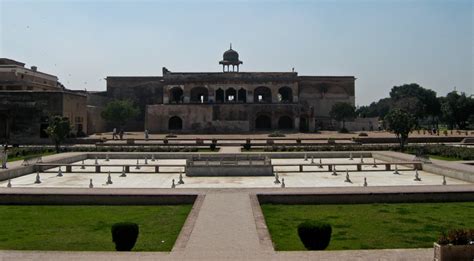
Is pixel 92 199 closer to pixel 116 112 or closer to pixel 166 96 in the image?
pixel 116 112

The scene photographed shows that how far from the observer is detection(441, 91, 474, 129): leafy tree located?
1961 inches

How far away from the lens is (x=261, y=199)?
38.1 ft

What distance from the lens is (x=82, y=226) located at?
934 cm

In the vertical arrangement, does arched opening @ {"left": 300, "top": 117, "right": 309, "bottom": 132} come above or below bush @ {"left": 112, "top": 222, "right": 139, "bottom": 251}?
above

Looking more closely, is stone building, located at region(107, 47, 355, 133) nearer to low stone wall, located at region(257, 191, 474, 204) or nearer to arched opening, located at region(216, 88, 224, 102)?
arched opening, located at region(216, 88, 224, 102)

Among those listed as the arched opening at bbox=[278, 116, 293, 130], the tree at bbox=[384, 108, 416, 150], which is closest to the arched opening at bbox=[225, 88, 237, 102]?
the arched opening at bbox=[278, 116, 293, 130]

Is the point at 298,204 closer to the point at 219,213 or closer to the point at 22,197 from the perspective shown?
the point at 219,213

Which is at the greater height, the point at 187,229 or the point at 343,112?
the point at 343,112

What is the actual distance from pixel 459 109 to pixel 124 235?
49.3 m

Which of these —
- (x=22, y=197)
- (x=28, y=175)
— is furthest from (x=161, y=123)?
(x=22, y=197)

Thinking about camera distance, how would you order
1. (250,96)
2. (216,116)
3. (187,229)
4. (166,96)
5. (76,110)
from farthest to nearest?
(166,96) → (250,96) → (216,116) → (76,110) → (187,229)

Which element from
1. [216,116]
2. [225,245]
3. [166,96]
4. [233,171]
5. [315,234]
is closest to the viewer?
[315,234]

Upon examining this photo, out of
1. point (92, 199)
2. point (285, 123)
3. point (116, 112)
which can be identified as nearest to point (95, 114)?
point (116, 112)

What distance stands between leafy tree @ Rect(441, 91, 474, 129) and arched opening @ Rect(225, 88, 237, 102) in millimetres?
21365
